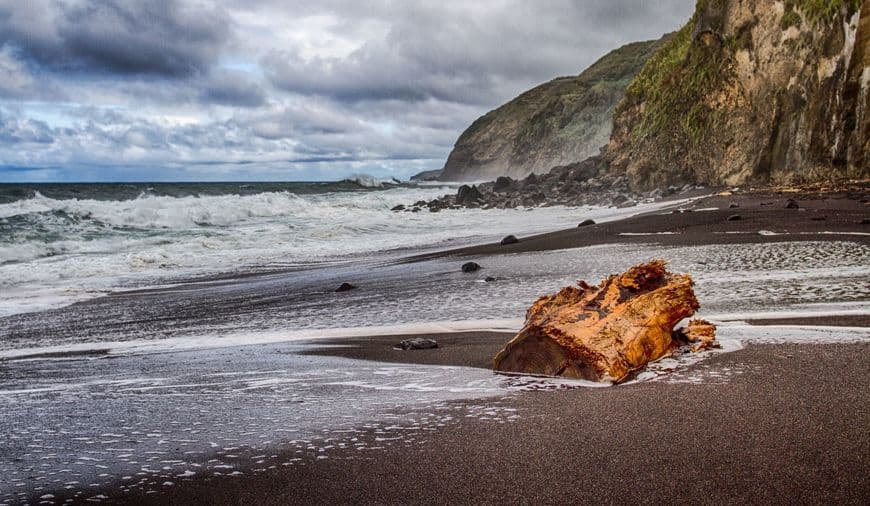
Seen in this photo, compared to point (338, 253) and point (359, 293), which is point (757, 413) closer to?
point (359, 293)

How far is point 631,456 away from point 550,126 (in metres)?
91.0

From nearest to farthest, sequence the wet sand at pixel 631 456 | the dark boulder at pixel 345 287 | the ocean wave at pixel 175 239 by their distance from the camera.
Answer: the wet sand at pixel 631 456 < the dark boulder at pixel 345 287 < the ocean wave at pixel 175 239

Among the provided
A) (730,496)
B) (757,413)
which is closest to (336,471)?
(730,496)

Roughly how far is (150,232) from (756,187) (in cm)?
1917

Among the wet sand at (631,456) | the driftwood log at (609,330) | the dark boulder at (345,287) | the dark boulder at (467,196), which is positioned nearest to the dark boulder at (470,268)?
the dark boulder at (345,287)

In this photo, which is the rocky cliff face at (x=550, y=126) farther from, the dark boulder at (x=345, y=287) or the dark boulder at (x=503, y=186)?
the dark boulder at (x=345, y=287)

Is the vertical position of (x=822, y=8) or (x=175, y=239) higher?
(x=822, y=8)

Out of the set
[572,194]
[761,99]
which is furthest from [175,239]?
[761,99]

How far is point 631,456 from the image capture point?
2406 millimetres

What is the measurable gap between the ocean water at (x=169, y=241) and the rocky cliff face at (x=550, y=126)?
189 ft

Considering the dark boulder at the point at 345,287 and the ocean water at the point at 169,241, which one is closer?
the dark boulder at the point at 345,287

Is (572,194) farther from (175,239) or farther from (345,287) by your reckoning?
(345,287)

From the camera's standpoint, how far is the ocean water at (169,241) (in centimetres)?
1225

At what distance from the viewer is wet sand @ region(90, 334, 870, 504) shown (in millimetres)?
2133
